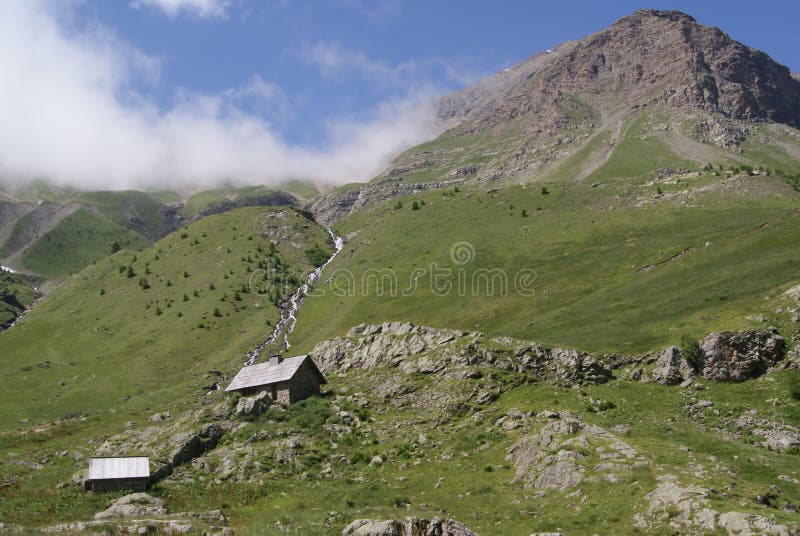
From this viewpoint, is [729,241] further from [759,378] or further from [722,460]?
[722,460]

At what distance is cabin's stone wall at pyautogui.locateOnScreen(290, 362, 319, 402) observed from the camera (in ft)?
188

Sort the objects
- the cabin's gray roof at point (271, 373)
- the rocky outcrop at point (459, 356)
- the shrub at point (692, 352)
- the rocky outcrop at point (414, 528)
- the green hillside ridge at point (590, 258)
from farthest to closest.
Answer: the green hillside ridge at point (590, 258)
the cabin's gray roof at point (271, 373)
the rocky outcrop at point (459, 356)
the shrub at point (692, 352)
the rocky outcrop at point (414, 528)

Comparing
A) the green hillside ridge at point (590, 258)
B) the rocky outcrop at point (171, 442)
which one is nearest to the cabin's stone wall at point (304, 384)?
the rocky outcrop at point (171, 442)

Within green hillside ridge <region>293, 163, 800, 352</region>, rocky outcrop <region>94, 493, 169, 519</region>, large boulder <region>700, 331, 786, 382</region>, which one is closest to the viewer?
rocky outcrop <region>94, 493, 169, 519</region>

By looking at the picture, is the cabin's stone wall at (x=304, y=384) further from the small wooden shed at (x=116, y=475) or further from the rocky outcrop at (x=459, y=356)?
the small wooden shed at (x=116, y=475)

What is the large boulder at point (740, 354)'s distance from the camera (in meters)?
49.2

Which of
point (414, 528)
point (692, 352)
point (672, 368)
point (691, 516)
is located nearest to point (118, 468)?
point (414, 528)

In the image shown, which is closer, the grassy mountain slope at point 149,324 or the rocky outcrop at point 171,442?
the rocky outcrop at point 171,442

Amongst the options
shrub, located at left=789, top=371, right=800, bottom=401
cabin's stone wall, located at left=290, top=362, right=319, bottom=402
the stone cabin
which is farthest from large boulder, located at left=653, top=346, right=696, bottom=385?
the stone cabin

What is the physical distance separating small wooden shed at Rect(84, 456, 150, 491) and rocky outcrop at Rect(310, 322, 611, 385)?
995 inches

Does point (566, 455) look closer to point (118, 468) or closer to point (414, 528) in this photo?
point (414, 528)

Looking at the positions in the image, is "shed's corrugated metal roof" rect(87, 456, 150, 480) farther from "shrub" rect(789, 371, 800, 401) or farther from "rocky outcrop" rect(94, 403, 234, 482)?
"shrub" rect(789, 371, 800, 401)

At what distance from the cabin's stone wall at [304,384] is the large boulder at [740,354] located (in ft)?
111

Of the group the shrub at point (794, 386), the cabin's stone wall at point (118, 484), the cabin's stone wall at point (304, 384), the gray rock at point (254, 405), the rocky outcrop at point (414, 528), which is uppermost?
the cabin's stone wall at point (304, 384)
